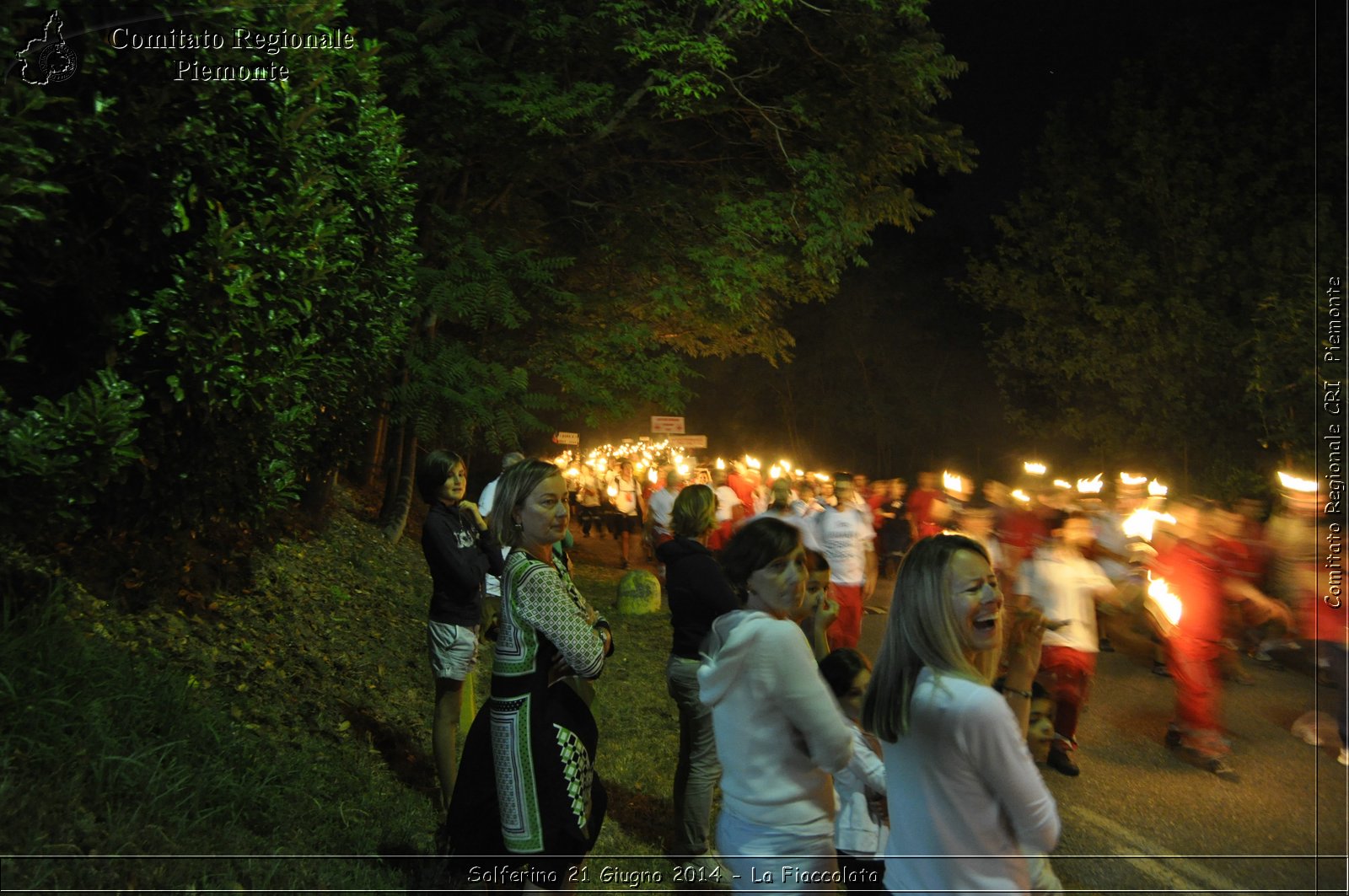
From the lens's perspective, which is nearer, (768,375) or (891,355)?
(891,355)

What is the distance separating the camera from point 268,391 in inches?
214

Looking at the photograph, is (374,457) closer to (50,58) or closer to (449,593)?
(449,593)

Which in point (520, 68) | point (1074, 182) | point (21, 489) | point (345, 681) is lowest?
point (345, 681)

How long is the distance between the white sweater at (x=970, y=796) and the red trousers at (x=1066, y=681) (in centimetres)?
565

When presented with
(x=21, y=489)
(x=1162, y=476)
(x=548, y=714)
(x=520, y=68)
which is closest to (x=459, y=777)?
(x=548, y=714)

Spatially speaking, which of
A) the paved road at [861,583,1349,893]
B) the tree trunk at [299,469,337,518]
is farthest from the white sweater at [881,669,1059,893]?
the tree trunk at [299,469,337,518]

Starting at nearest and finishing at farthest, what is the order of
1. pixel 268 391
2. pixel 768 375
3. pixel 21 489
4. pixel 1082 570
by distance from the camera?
pixel 21 489
pixel 268 391
pixel 1082 570
pixel 768 375

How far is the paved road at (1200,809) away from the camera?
586 centimetres

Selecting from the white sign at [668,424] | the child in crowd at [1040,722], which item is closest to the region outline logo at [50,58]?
the child in crowd at [1040,722]

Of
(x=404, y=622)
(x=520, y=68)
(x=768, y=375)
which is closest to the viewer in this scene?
(x=404, y=622)

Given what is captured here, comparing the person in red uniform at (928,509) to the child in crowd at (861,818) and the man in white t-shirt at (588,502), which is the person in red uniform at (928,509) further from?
the man in white t-shirt at (588,502)

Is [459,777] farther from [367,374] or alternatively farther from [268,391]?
[367,374]

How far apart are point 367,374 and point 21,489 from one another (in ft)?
9.82

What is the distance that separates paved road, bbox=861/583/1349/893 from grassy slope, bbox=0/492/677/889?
2.70 m
